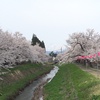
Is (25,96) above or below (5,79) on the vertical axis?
below

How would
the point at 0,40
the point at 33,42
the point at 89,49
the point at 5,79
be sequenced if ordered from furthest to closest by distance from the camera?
the point at 33,42 < the point at 89,49 < the point at 5,79 < the point at 0,40

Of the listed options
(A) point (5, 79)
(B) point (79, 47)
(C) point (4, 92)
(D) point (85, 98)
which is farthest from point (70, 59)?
(D) point (85, 98)

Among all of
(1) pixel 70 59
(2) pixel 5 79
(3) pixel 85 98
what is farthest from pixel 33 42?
(3) pixel 85 98

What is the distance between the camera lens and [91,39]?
178ft

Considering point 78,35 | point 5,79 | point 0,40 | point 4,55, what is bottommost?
point 5,79

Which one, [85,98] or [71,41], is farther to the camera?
[71,41]

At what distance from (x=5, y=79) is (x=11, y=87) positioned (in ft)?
7.59

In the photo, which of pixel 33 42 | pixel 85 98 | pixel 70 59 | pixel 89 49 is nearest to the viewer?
pixel 85 98

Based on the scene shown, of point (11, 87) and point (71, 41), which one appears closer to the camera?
point (11, 87)

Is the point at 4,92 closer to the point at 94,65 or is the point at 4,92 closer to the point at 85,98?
the point at 85,98

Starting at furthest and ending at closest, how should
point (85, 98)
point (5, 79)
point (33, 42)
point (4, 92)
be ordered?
point (33, 42), point (5, 79), point (4, 92), point (85, 98)

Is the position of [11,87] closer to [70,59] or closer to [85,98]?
[85,98]

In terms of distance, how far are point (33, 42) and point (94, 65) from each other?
44.8 meters

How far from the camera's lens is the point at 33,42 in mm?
Answer: 94062
